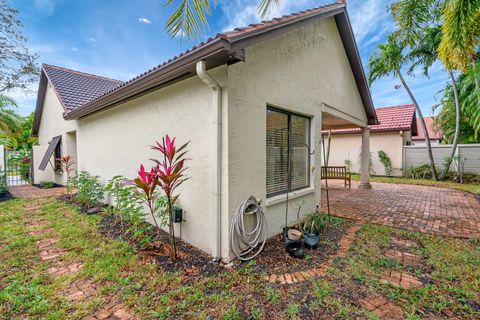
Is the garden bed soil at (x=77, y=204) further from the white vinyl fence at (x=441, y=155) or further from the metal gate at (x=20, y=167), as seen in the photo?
the white vinyl fence at (x=441, y=155)

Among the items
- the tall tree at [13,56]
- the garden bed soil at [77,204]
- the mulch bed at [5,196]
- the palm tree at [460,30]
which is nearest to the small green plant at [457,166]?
the palm tree at [460,30]

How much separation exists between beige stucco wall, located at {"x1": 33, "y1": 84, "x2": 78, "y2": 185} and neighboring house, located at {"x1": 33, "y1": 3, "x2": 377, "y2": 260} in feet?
12.1

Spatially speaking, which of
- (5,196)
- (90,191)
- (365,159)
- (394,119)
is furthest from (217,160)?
(394,119)

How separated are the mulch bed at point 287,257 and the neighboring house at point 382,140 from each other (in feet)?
41.6

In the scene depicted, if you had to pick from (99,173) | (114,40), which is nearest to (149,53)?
(114,40)

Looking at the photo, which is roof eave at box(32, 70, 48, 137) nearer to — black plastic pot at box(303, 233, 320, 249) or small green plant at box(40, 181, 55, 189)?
small green plant at box(40, 181, 55, 189)

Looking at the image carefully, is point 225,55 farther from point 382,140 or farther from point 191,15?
point 382,140

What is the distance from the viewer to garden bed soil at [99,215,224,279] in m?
3.36

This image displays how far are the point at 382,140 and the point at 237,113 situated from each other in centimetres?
1510

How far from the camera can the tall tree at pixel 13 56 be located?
35.9 feet

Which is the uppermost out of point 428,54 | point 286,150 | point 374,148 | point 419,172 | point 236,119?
point 428,54

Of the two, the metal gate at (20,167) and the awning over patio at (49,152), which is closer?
the awning over patio at (49,152)

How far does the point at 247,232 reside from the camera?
387 centimetres

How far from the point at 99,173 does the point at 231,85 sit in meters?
6.28
